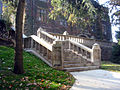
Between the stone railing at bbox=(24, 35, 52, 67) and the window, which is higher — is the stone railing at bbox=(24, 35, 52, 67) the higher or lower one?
the lower one

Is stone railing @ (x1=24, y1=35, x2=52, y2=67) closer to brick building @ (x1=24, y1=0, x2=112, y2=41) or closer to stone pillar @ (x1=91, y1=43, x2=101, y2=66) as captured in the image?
stone pillar @ (x1=91, y1=43, x2=101, y2=66)

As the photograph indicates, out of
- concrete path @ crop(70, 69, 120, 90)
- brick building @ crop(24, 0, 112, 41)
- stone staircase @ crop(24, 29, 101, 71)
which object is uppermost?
brick building @ crop(24, 0, 112, 41)

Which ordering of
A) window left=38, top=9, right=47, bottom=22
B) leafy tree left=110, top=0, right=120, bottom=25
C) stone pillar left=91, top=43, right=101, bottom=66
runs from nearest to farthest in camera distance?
stone pillar left=91, top=43, right=101, bottom=66 → leafy tree left=110, top=0, right=120, bottom=25 → window left=38, top=9, right=47, bottom=22

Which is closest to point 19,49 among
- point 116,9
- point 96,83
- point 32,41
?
point 96,83

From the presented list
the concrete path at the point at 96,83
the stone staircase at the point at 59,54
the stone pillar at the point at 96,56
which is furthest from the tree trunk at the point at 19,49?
the stone pillar at the point at 96,56

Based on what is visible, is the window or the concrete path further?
the window

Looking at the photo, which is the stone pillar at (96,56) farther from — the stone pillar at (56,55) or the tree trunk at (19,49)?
the tree trunk at (19,49)

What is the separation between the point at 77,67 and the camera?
7883 mm

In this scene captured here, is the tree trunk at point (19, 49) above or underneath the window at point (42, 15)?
underneath

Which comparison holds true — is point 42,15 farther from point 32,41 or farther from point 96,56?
point 96,56

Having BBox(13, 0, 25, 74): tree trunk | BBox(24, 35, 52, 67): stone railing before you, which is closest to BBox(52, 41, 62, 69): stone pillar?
BBox(24, 35, 52, 67): stone railing

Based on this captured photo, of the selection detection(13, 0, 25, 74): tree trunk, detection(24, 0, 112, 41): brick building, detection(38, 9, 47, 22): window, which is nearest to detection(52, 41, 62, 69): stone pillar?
detection(13, 0, 25, 74): tree trunk

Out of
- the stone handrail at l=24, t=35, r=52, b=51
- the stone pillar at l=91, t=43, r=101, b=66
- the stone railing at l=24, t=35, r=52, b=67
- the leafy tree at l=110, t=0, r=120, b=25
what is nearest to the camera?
the stone railing at l=24, t=35, r=52, b=67

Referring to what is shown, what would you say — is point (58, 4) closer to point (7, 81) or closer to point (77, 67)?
point (77, 67)
